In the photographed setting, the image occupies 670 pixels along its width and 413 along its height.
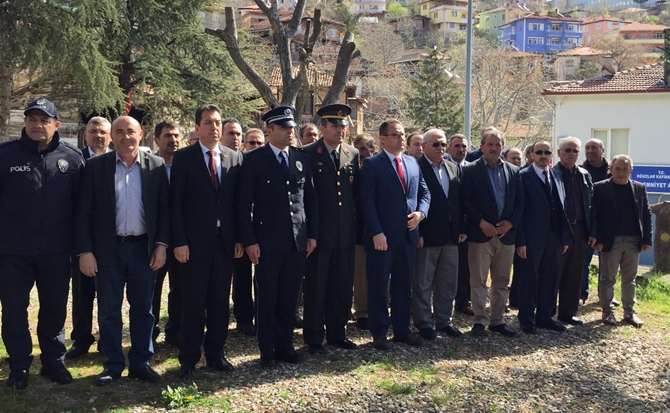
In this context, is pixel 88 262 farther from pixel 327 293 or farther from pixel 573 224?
pixel 573 224

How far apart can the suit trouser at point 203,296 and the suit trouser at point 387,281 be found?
1.59 metres

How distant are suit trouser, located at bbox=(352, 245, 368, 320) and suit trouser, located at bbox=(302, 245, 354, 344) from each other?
103cm

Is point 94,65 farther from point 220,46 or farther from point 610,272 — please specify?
point 610,272

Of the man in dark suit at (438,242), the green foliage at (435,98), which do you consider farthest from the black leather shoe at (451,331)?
the green foliage at (435,98)

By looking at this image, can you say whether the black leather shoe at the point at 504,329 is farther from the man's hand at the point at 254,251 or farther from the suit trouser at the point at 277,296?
the man's hand at the point at 254,251

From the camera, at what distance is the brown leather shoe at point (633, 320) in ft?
26.0

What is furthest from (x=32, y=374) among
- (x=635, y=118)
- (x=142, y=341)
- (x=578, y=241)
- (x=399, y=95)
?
(x=399, y=95)

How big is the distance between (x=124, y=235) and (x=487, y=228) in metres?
3.81

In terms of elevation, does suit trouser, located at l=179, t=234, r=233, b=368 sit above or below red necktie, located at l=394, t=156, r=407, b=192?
below

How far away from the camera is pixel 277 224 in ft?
18.7

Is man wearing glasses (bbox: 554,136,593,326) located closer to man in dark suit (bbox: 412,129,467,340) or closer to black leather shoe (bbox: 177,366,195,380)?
man in dark suit (bbox: 412,129,467,340)

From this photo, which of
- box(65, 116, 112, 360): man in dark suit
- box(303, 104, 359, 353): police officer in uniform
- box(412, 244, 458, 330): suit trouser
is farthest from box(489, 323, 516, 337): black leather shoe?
box(65, 116, 112, 360): man in dark suit

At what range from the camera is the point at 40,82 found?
2091 centimetres

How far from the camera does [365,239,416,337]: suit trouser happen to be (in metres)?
6.47
